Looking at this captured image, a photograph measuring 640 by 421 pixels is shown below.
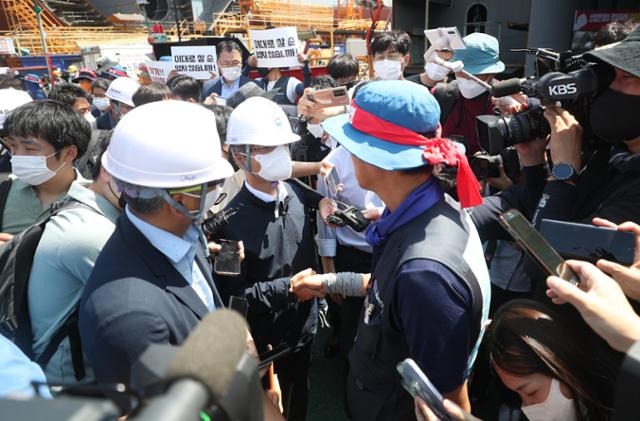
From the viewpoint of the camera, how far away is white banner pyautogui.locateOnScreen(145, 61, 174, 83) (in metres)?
7.02

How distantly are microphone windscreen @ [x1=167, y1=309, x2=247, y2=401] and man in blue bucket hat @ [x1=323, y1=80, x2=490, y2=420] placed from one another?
85 centimetres

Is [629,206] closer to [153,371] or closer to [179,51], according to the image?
[153,371]

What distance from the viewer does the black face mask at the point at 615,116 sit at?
1611 millimetres

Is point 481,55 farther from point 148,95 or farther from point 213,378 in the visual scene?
point 213,378

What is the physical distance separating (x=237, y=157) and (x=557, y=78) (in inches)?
64.7

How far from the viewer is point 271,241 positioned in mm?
2307

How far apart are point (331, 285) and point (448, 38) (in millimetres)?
2559

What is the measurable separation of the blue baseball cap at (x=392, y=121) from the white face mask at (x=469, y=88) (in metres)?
2.16

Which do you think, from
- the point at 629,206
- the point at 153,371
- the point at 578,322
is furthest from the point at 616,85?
the point at 153,371

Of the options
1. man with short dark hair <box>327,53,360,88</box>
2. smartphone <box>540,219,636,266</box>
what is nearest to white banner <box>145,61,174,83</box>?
man with short dark hair <box>327,53,360,88</box>

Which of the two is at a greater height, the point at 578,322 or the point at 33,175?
the point at 33,175

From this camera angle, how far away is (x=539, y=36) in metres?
7.88

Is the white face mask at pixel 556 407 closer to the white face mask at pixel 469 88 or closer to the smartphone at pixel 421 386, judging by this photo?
the smartphone at pixel 421 386

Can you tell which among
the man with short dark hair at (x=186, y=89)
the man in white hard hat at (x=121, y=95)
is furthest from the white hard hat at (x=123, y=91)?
the man with short dark hair at (x=186, y=89)
